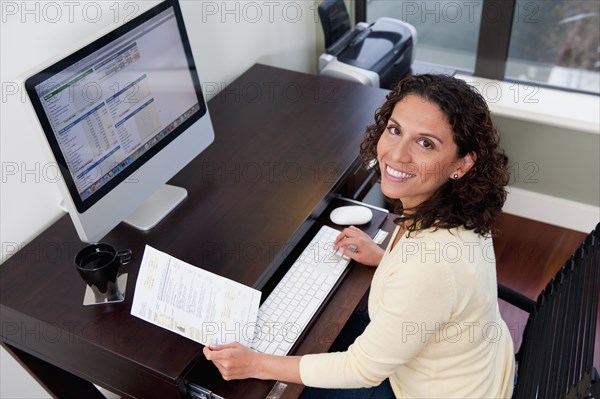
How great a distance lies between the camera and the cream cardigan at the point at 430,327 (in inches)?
39.4

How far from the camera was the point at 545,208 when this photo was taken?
2381 millimetres

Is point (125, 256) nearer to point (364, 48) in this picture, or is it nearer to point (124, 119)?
point (124, 119)

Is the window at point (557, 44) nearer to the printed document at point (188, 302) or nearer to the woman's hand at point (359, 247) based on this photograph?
the woman's hand at point (359, 247)

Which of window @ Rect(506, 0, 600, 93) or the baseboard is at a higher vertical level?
window @ Rect(506, 0, 600, 93)

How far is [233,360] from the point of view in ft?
3.59

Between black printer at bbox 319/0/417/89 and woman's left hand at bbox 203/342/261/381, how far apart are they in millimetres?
1099

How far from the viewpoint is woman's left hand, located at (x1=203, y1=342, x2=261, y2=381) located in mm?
1094

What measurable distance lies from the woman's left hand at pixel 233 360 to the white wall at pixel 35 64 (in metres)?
0.50

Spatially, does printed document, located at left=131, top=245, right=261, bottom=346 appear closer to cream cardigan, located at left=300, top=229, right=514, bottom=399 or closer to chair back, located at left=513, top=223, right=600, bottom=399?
cream cardigan, located at left=300, top=229, right=514, bottom=399

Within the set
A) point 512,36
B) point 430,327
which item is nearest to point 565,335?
point 430,327

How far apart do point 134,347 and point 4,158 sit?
543mm

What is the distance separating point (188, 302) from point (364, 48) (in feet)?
4.13

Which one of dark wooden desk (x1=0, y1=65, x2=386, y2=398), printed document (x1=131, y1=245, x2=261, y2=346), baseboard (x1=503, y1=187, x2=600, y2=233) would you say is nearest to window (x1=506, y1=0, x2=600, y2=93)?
baseboard (x1=503, y1=187, x2=600, y2=233)

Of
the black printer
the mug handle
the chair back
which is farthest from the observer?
the black printer
